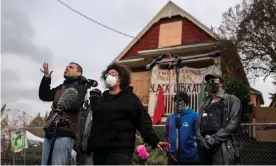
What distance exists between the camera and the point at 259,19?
37.6 ft

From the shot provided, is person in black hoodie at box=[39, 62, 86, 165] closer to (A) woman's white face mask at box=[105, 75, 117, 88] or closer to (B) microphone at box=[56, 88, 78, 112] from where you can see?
(B) microphone at box=[56, 88, 78, 112]

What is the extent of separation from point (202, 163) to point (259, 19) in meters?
8.12

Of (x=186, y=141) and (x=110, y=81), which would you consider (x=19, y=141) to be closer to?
(x=186, y=141)

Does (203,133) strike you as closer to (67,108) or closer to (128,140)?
(128,140)

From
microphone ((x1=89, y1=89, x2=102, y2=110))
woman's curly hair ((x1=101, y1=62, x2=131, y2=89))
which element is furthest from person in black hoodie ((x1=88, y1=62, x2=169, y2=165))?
microphone ((x1=89, y1=89, x2=102, y2=110))

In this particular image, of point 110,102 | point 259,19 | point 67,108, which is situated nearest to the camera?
point 110,102

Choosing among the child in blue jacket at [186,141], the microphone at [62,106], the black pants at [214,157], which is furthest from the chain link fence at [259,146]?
the microphone at [62,106]

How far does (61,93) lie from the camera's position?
4504 mm

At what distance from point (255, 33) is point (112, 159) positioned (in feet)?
30.5

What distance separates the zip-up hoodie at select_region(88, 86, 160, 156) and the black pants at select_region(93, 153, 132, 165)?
0.04 meters

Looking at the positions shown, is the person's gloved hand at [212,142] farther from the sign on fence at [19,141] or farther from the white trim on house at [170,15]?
the white trim on house at [170,15]

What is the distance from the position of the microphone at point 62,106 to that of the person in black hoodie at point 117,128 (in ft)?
1.36

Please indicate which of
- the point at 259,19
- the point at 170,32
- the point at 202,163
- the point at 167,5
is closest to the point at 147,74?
the point at 170,32

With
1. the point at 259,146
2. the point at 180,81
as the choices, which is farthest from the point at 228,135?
the point at 180,81
